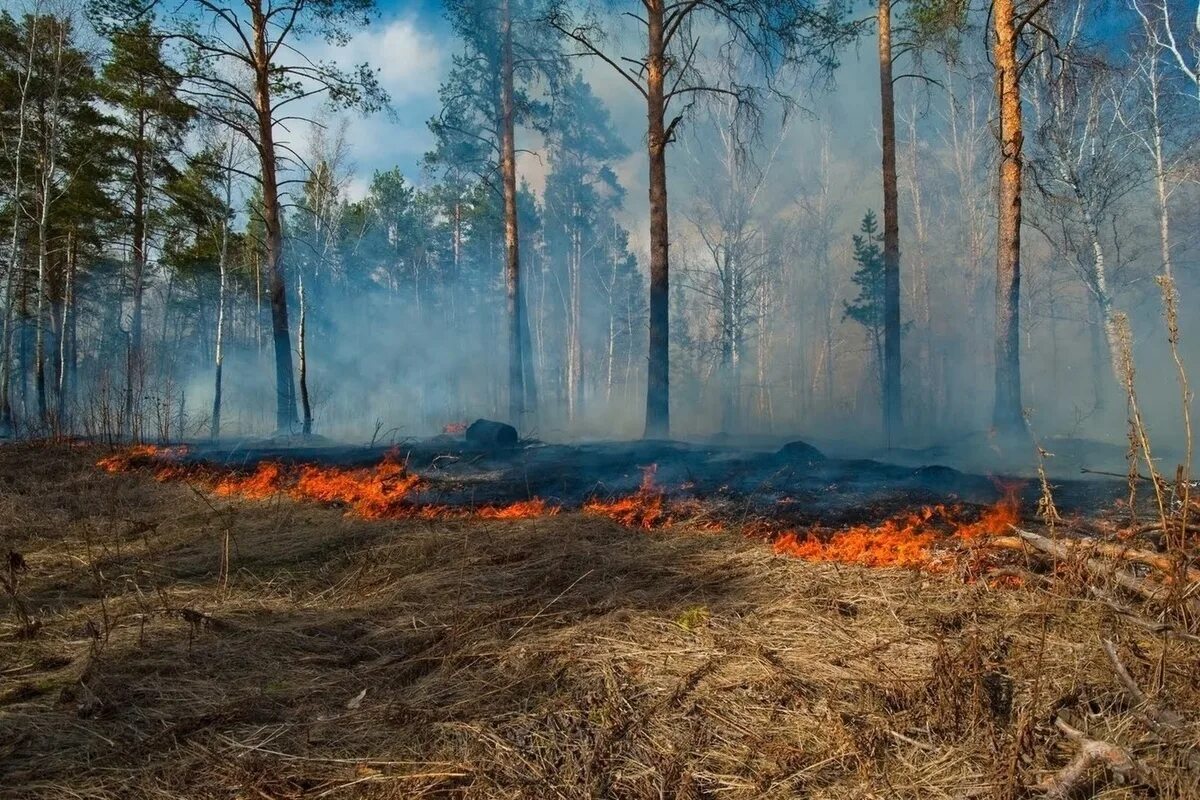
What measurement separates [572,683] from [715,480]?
15.6 feet

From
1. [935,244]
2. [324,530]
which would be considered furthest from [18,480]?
[935,244]

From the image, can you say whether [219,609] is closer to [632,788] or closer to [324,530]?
[324,530]

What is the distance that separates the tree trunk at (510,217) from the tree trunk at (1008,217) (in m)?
10.2

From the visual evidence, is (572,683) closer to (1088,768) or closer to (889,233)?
(1088,768)

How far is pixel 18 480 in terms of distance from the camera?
331 inches

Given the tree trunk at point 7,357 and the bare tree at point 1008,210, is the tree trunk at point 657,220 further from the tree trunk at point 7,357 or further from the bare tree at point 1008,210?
the tree trunk at point 7,357

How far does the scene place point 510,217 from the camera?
1619cm

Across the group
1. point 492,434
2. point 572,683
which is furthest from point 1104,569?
point 492,434

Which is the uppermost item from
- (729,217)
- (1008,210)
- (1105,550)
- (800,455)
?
(729,217)

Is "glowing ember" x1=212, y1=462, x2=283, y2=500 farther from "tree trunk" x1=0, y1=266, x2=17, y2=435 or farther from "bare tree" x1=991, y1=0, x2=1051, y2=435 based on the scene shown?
"tree trunk" x1=0, y1=266, x2=17, y2=435

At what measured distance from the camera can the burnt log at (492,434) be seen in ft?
34.9

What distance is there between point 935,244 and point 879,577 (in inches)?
1283

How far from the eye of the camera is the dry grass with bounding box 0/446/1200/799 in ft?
6.50

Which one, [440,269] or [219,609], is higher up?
[440,269]
